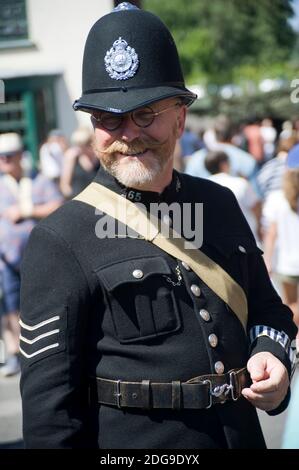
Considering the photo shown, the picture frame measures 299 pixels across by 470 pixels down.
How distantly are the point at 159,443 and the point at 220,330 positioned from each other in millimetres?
336

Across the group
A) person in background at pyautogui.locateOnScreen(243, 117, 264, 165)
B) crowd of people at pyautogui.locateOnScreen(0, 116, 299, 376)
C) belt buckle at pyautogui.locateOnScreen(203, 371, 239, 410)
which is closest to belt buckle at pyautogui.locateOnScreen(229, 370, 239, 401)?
belt buckle at pyautogui.locateOnScreen(203, 371, 239, 410)

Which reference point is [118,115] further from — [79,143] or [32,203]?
[79,143]

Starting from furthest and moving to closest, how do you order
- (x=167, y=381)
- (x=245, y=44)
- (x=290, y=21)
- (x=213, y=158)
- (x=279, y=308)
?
(x=245, y=44) < (x=213, y=158) < (x=290, y=21) < (x=279, y=308) < (x=167, y=381)

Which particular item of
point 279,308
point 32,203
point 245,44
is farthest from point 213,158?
point 245,44

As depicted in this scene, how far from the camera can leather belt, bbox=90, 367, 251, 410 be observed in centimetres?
221

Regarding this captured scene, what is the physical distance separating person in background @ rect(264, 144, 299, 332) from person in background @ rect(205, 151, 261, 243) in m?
0.14

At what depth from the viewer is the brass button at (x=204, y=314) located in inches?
91.3

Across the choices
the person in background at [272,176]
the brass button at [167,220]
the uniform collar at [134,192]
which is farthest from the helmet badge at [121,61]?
the person in background at [272,176]

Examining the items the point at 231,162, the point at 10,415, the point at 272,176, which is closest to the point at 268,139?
the point at 231,162

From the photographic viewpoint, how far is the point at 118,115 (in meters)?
2.28

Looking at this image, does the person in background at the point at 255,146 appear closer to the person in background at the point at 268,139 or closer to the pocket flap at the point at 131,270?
the person in background at the point at 268,139

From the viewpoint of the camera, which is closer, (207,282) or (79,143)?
(207,282)

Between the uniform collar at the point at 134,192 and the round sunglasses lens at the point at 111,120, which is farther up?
the round sunglasses lens at the point at 111,120

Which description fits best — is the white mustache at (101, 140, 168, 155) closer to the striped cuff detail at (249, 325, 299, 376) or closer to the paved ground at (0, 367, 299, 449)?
the striped cuff detail at (249, 325, 299, 376)
